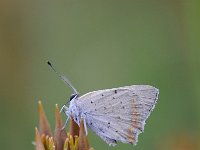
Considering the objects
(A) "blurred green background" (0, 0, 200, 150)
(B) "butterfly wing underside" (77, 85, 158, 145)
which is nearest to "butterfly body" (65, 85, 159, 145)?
(B) "butterfly wing underside" (77, 85, 158, 145)

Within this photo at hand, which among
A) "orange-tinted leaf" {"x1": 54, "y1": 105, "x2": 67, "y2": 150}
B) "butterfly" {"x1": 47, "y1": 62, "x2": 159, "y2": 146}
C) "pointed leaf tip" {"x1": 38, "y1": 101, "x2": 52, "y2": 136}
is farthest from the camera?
"butterfly" {"x1": 47, "y1": 62, "x2": 159, "y2": 146}

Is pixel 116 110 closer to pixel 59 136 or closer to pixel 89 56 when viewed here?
pixel 59 136

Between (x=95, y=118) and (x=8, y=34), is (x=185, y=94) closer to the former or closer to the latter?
(x=8, y=34)

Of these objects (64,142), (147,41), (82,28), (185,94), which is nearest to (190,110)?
(185,94)

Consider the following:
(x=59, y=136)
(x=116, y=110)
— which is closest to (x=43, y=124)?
(x=59, y=136)

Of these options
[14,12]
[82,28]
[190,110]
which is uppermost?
[14,12]

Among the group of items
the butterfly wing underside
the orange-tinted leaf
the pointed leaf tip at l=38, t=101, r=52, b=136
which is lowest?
the butterfly wing underside

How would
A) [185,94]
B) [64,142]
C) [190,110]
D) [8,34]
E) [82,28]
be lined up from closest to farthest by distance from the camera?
1. [64,142]
2. [190,110]
3. [185,94]
4. [8,34]
5. [82,28]

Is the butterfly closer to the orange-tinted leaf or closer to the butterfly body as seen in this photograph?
the butterfly body
